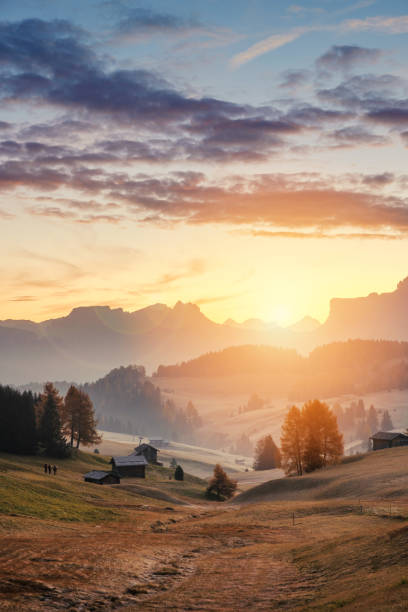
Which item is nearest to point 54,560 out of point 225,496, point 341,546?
point 341,546

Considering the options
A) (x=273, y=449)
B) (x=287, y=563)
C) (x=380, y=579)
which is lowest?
(x=273, y=449)

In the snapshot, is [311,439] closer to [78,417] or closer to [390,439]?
[390,439]

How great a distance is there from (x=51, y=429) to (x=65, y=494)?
40139 millimetres

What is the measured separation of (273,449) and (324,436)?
8026 cm

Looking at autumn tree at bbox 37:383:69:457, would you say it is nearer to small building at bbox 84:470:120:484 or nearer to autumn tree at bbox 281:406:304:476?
small building at bbox 84:470:120:484

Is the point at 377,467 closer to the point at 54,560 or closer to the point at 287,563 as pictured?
the point at 287,563

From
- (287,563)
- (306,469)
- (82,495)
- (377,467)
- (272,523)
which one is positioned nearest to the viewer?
(287,563)

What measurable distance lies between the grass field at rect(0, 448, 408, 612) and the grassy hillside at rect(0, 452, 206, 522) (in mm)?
276

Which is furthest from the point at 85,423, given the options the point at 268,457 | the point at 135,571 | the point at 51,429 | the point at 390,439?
the point at 135,571

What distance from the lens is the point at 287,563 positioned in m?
31.1

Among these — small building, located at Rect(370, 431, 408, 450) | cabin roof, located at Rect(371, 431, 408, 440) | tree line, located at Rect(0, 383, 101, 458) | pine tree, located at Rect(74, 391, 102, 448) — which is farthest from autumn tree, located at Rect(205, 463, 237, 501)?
cabin roof, located at Rect(371, 431, 408, 440)

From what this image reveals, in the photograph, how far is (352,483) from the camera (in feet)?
225

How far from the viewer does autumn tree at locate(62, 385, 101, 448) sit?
112 m

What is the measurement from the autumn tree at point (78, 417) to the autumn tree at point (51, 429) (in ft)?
26.7
